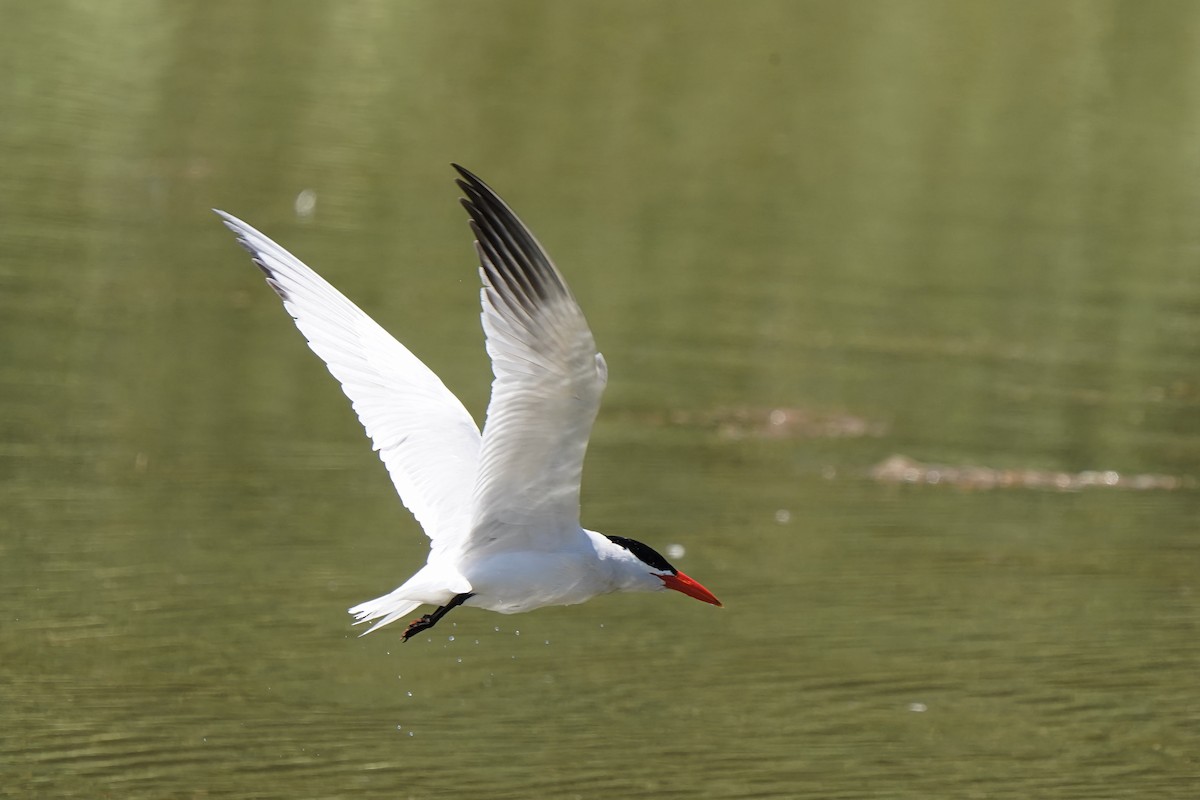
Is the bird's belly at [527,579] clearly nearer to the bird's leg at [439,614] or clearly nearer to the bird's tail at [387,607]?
the bird's leg at [439,614]

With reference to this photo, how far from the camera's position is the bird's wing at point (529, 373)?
19.8ft

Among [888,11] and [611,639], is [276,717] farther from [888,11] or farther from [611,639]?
[888,11]

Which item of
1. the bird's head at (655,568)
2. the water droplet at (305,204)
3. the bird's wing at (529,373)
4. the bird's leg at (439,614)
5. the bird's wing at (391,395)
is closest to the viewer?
the bird's wing at (529,373)

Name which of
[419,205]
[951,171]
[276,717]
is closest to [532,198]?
[419,205]

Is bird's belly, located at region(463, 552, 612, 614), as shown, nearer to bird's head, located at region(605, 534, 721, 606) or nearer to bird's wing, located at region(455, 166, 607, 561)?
bird's wing, located at region(455, 166, 607, 561)

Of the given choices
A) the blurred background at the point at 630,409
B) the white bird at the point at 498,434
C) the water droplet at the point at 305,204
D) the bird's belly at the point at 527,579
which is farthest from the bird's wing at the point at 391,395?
the water droplet at the point at 305,204

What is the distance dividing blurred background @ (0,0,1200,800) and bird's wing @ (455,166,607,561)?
1471 millimetres

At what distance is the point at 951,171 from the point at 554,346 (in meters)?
18.0

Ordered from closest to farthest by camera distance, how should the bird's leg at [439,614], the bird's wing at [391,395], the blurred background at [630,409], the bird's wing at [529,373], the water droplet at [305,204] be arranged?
the bird's wing at [529,373] → the bird's leg at [439,614] → the bird's wing at [391,395] → the blurred background at [630,409] → the water droplet at [305,204]

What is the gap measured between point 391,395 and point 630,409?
569 centimetres

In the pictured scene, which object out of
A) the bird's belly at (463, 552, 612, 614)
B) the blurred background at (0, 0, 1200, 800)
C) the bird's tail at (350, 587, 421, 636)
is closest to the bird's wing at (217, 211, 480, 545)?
the bird's belly at (463, 552, 612, 614)

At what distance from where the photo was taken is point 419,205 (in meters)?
Answer: 18.6

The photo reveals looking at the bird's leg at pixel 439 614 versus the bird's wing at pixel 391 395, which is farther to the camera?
the bird's wing at pixel 391 395

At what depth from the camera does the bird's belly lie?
6.80m
